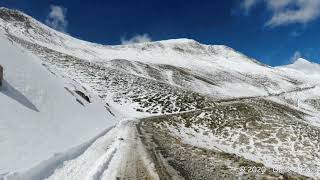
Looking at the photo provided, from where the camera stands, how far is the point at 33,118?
21484mm

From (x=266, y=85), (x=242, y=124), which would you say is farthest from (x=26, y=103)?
(x=266, y=85)

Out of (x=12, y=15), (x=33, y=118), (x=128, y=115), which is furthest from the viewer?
(x=12, y=15)

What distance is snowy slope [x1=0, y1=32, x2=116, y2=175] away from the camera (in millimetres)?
16047

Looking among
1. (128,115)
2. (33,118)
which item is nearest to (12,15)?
(128,115)

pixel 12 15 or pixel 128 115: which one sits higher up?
pixel 12 15

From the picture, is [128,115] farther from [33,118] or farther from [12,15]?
[12,15]

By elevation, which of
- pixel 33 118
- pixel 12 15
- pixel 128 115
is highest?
pixel 12 15

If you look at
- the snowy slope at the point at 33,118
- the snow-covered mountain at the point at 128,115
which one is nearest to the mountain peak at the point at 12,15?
the snow-covered mountain at the point at 128,115

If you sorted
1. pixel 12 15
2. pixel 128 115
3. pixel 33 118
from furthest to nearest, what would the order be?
pixel 12 15, pixel 128 115, pixel 33 118

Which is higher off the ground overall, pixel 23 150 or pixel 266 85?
pixel 266 85

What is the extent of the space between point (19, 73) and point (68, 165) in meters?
14.0

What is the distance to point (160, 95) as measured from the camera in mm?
64812

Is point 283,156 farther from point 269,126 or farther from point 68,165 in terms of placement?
point 68,165

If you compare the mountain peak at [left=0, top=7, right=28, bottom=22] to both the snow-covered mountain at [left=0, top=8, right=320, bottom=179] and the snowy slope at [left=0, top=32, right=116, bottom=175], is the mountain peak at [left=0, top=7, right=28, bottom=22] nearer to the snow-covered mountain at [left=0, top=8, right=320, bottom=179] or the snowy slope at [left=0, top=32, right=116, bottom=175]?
the snow-covered mountain at [left=0, top=8, right=320, bottom=179]
